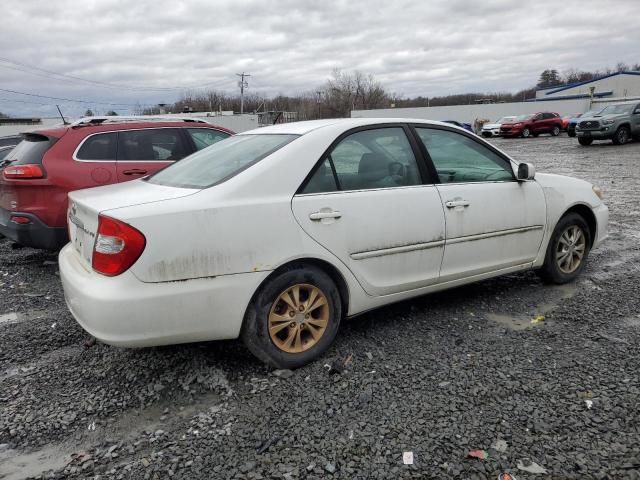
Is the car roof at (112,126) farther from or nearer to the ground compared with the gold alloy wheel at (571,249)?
farther from the ground

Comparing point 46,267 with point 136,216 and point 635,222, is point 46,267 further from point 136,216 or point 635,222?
point 635,222

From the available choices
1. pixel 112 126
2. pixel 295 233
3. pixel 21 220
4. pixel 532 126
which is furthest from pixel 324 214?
pixel 532 126

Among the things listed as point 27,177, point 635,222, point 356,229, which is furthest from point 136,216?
point 635,222

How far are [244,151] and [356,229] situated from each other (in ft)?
3.24

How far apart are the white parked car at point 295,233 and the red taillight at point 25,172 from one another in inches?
81.6

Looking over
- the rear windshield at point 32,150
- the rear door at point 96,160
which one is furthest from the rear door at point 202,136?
the rear windshield at point 32,150

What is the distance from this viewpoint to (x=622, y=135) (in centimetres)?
2233

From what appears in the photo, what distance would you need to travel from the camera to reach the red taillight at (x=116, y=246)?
9.25 ft

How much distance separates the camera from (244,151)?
369 centimetres

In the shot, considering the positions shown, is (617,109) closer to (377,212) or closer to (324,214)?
(377,212)

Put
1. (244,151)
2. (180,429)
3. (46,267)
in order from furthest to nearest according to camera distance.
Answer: (46,267), (244,151), (180,429)

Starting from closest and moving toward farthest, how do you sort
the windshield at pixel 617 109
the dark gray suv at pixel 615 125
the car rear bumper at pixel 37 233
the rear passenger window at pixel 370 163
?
the rear passenger window at pixel 370 163 < the car rear bumper at pixel 37 233 < the dark gray suv at pixel 615 125 < the windshield at pixel 617 109

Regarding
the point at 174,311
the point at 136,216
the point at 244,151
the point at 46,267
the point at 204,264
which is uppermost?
the point at 244,151

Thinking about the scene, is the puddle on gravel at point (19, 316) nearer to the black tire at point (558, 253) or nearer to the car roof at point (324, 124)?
the car roof at point (324, 124)
